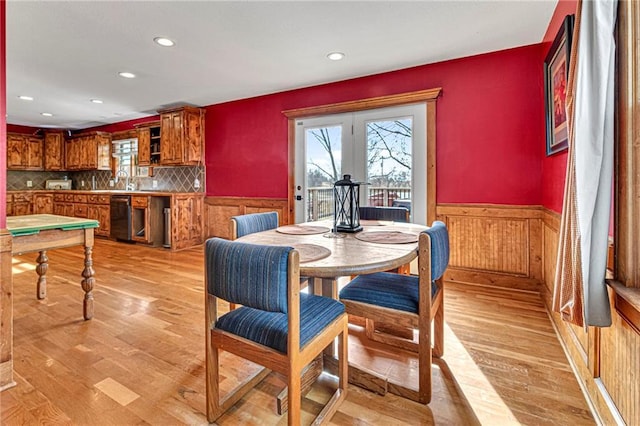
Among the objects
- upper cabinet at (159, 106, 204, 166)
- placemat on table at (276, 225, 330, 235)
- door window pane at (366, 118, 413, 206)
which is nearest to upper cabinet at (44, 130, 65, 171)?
upper cabinet at (159, 106, 204, 166)

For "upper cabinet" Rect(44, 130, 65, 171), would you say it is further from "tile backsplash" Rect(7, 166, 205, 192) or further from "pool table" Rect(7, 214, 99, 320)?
"pool table" Rect(7, 214, 99, 320)

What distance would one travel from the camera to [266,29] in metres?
2.66

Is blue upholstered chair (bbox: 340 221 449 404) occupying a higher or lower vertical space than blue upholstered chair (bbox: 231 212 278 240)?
lower

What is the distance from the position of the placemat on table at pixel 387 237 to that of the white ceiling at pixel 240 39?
1681 millimetres

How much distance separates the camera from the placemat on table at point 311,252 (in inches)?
51.5

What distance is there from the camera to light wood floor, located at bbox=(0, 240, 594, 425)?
141cm

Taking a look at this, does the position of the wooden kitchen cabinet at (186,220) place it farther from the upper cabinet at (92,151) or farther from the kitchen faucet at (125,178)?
the upper cabinet at (92,151)

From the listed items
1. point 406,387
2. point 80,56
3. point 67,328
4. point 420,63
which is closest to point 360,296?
point 406,387

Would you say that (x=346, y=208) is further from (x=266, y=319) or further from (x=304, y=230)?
(x=266, y=319)

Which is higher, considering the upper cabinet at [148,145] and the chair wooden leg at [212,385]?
the upper cabinet at [148,145]

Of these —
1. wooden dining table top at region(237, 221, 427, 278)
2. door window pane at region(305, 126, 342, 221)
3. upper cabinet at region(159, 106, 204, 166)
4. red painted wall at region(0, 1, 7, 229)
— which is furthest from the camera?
upper cabinet at region(159, 106, 204, 166)

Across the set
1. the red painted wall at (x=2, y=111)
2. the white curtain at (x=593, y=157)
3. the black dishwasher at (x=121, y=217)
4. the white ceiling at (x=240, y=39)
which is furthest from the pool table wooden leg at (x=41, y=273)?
the white curtain at (x=593, y=157)

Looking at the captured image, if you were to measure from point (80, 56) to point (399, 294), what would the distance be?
150 inches

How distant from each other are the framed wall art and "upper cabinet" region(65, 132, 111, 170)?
24.0ft
